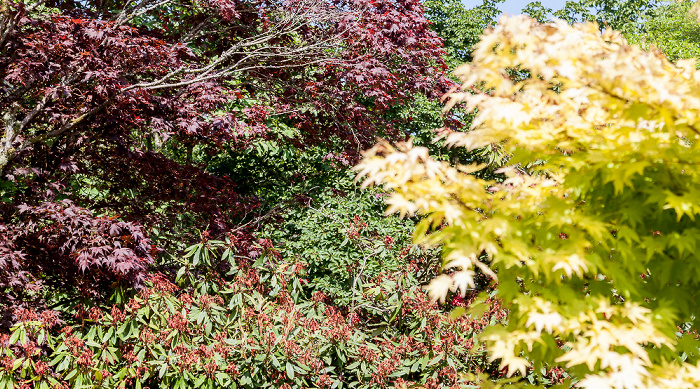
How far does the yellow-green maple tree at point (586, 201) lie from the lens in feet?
5.83

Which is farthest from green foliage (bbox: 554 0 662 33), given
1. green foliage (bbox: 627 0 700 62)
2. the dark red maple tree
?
the dark red maple tree

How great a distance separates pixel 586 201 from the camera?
7.14 ft

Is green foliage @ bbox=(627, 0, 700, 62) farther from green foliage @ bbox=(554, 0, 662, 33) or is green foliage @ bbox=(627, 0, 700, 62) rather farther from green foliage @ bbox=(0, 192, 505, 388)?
green foliage @ bbox=(0, 192, 505, 388)

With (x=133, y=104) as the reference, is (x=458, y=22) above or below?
below

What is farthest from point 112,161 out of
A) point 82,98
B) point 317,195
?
point 317,195

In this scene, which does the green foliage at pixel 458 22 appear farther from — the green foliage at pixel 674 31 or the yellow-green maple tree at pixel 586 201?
the yellow-green maple tree at pixel 586 201

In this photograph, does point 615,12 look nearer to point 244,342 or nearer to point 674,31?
point 674,31

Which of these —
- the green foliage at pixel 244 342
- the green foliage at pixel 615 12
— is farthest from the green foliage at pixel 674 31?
the green foliage at pixel 244 342

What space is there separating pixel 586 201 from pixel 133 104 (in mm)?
4155

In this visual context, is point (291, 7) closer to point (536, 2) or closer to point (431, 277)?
point (431, 277)

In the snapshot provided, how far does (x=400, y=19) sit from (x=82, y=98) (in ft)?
12.6

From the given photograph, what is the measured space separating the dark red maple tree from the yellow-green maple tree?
10.0 ft

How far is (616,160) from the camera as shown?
186 cm

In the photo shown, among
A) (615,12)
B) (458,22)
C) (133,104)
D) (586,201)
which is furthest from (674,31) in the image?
(586,201)
